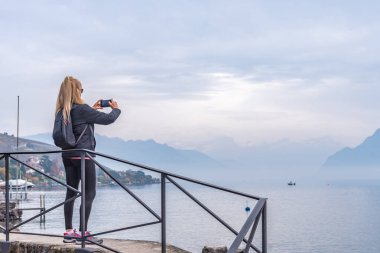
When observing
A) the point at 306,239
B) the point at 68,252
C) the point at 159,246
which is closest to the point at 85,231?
the point at 68,252

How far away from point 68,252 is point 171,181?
1.68m

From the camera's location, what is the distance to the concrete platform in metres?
8.02

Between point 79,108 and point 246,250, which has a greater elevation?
point 79,108

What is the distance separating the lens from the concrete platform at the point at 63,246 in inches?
316

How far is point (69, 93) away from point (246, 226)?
301 cm

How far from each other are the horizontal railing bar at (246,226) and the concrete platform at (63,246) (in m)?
2.11

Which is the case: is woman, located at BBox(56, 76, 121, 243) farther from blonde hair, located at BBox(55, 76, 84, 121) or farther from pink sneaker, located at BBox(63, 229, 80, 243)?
pink sneaker, located at BBox(63, 229, 80, 243)

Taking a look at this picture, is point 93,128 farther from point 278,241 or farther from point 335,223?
point 335,223

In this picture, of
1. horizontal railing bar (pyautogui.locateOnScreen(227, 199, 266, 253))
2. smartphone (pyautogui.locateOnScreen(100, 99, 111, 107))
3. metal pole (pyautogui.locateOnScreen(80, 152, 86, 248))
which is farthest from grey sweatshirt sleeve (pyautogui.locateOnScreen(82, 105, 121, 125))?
horizontal railing bar (pyautogui.locateOnScreen(227, 199, 266, 253))

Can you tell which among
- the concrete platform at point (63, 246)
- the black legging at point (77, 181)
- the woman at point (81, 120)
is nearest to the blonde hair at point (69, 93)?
the woman at point (81, 120)

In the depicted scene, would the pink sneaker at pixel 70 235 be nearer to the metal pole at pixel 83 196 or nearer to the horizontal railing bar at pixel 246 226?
the metal pole at pixel 83 196

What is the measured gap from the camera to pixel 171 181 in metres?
7.28

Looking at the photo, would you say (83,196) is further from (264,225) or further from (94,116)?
(264,225)

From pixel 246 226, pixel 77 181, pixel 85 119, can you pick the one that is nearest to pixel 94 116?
pixel 85 119
